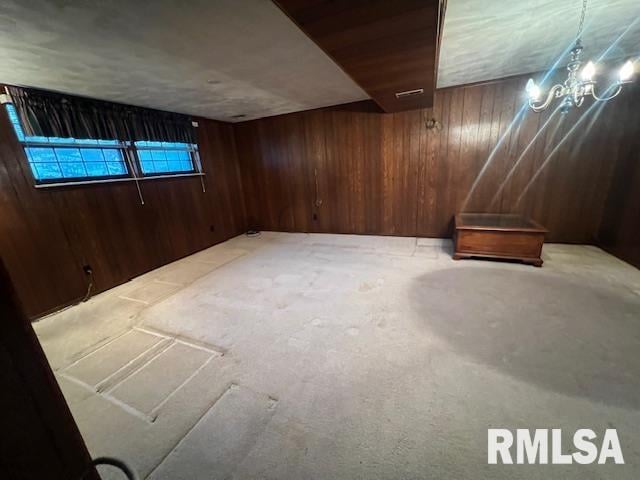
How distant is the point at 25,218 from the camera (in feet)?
7.99

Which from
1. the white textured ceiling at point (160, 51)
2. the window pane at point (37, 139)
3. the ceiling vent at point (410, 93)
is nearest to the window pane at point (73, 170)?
the window pane at point (37, 139)

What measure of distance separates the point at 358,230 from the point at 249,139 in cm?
275

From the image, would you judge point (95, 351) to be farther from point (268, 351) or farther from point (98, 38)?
point (98, 38)

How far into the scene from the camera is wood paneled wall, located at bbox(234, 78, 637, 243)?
3.15m

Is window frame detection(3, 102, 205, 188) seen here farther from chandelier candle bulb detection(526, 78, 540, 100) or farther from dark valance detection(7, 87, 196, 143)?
chandelier candle bulb detection(526, 78, 540, 100)

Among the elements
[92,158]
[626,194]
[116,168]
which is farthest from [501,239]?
[92,158]

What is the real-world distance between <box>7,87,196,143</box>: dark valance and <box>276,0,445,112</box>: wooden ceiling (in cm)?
288

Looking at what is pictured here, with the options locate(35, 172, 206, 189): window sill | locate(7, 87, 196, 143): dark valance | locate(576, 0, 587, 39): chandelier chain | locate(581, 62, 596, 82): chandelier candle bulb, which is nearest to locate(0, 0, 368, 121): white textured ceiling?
locate(7, 87, 196, 143): dark valance

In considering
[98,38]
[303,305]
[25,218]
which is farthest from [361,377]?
[25,218]

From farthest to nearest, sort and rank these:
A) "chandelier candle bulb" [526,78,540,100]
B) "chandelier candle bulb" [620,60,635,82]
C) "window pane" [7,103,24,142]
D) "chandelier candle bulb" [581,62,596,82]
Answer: "window pane" [7,103,24,142]
"chandelier candle bulb" [526,78,540,100]
"chandelier candle bulb" [581,62,596,82]
"chandelier candle bulb" [620,60,635,82]

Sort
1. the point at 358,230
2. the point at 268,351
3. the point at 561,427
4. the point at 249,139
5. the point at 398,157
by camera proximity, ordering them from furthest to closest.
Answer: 1. the point at 249,139
2. the point at 358,230
3. the point at 398,157
4. the point at 268,351
5. the point at 561,427

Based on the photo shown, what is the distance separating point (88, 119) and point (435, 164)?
4.44m

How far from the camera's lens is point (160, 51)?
6.31ft

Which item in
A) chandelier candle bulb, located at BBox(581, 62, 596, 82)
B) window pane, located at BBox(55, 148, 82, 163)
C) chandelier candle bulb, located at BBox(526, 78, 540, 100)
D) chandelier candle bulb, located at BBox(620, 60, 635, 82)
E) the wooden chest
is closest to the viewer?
chandelier candle bulb, located at BBox(620, 60, 635, 82)
